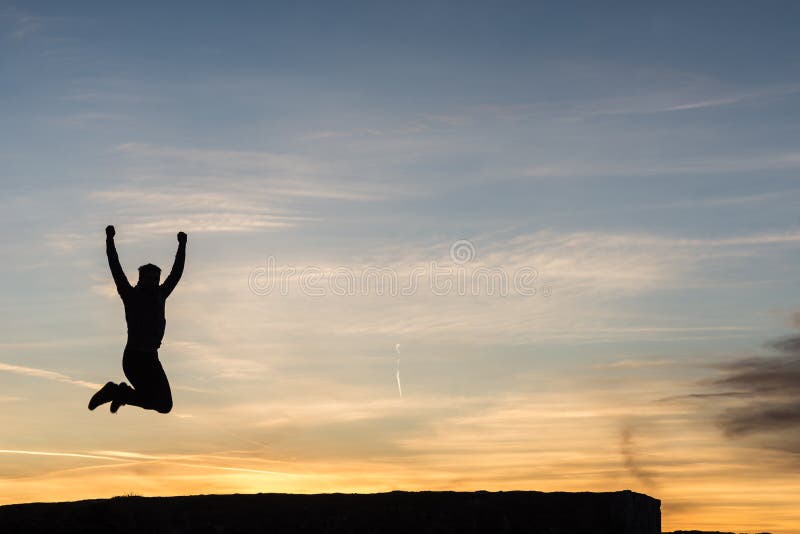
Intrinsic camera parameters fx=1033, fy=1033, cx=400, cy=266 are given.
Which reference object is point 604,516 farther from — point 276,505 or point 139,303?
point 139,303

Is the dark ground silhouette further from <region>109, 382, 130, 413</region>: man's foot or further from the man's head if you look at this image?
the man's head

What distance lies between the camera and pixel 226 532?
33.6 ft

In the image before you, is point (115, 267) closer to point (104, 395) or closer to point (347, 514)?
point (104, 395)

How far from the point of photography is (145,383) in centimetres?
1259

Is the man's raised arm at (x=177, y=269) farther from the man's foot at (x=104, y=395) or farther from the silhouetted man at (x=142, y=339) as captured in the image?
the man's foot at (x=104, y=395)

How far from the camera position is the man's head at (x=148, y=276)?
12.5 meters

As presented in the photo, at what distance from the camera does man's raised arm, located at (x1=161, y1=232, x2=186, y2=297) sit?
41.9 ft

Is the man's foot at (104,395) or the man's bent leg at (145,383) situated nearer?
the man's bent leg at (145,383)

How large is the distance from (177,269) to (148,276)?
1.67 ft

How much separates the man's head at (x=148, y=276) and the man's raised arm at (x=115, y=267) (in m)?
0.18

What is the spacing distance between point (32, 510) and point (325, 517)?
9.82 ft

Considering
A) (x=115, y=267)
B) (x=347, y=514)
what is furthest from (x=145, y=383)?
(x=347, y=514)

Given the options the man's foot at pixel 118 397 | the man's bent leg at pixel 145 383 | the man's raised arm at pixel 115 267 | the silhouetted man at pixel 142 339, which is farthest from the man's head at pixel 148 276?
the man's foot at pixel 118 397

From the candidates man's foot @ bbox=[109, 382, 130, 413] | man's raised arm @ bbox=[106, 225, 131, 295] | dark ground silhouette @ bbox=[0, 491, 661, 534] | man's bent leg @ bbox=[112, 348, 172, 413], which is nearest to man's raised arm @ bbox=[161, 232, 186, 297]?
man's raised arm @ bbox=[106, 225, 131, 295]
